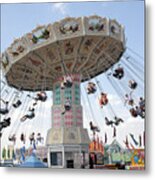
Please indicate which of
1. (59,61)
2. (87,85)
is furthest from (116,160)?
(59,61)

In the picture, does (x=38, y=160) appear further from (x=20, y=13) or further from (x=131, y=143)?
(x=20, y=13)

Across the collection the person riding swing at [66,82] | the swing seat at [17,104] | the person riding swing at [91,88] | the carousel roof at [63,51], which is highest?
the carousel roof at [63,51]

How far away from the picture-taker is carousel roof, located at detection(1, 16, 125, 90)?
Answer: 2.88 m

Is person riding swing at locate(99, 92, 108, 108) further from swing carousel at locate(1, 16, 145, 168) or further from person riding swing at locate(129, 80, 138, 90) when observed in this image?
person riding swing at locate(129, 80, 138, 90)

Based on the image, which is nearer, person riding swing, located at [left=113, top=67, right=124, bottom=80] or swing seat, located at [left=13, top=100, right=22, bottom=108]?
→ person riding swing, located at [left=113, top=67, right=124, bottom=80]

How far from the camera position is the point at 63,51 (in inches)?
115

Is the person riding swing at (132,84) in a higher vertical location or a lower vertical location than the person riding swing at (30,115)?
higher

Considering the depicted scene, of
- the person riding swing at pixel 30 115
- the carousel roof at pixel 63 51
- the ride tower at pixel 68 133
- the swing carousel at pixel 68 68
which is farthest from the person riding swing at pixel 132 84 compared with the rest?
the person riding swing at pixel 30 115

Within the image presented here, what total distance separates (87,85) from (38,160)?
19.3 inches

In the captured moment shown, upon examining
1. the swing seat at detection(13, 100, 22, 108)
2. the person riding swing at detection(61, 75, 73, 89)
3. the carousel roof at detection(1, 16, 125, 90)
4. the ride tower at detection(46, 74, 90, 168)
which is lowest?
the ride tower at detection(46, 74, 90, 168)

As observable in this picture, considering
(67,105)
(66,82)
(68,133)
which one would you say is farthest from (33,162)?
(66,82)

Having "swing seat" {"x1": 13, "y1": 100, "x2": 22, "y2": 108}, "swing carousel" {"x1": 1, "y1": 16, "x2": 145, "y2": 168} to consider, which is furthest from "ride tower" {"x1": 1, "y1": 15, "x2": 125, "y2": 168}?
"swing seat" {"x1": 13, "y1": 100, "x2": 22, "y2": 108}

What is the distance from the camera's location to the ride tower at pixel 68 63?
2.88 metres

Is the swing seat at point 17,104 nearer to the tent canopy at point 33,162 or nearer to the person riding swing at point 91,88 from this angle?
the tent canopy at point 33,162
